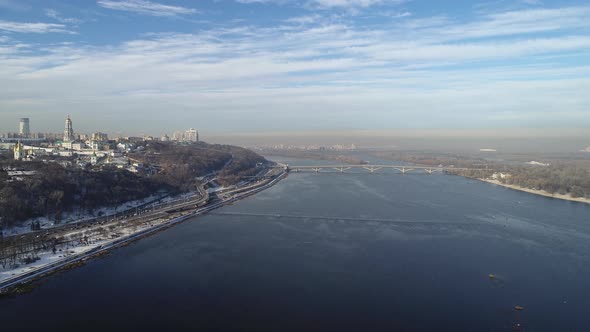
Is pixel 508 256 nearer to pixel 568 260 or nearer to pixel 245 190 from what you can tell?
pixel 568 260

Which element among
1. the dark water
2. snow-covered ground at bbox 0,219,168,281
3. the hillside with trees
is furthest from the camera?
the hillside with trees

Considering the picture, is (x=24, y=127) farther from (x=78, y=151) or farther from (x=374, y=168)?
(x=374, y=168)

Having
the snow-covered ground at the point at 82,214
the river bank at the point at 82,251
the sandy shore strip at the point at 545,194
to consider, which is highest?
the sandy shore strip at the point at 545,194

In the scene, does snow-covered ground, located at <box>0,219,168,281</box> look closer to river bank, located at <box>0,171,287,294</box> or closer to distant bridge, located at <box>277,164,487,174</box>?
river bank, located at <box>0,171,287,294</box>

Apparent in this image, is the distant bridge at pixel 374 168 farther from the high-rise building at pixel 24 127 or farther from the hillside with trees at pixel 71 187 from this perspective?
the high-rise building at pixel 24 127

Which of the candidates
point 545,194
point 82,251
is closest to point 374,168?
point 545,194

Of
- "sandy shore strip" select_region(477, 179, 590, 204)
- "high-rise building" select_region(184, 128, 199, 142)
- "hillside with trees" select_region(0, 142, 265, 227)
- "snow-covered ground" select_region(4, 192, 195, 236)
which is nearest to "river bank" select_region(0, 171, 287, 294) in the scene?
"snow-covered ground" select_region(4, 192, 195, 236)

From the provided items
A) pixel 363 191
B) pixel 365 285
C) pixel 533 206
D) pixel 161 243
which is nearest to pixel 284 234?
pixel 161 243

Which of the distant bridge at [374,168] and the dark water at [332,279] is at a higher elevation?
the distant bridge at [374,168]

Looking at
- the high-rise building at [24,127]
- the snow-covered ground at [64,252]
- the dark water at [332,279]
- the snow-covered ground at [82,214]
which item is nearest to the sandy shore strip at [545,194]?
the dark water at [332,279]
